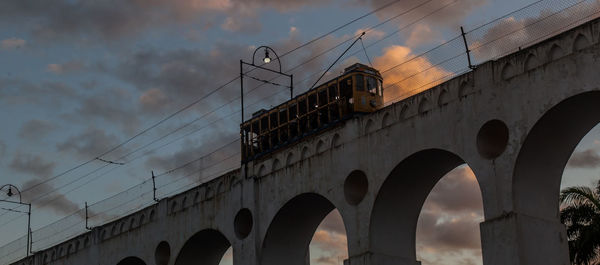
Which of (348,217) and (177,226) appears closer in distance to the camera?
(348,217)

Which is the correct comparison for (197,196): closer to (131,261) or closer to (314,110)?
(131,261)

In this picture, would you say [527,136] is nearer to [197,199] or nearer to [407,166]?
[407,166]

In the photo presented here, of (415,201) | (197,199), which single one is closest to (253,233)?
(197,199)

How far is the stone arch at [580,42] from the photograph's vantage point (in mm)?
28047

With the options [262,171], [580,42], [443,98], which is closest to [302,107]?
[262,171]

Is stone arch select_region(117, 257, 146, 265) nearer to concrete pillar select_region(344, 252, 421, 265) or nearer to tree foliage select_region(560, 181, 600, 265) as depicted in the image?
concrete pillar select_region(344, 252, 421, 265)

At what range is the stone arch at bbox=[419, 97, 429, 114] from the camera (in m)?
32.5

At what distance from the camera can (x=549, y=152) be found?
96.2 feet

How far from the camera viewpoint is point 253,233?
38750 mm

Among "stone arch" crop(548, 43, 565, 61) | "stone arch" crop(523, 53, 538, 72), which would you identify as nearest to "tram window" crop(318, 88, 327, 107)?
"stone arch" crop(523, 53, 538, 72)

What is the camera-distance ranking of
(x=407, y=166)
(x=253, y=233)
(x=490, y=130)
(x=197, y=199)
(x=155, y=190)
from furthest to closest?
(x=155, y=190) → (x=197, y=199) → (x=253, y=233) → (x=407, y=166) → (x=490, y=130)

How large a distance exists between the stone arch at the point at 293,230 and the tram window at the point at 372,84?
4.97 meters

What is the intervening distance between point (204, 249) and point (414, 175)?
1394 cm

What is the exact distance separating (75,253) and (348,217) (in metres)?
21.8
